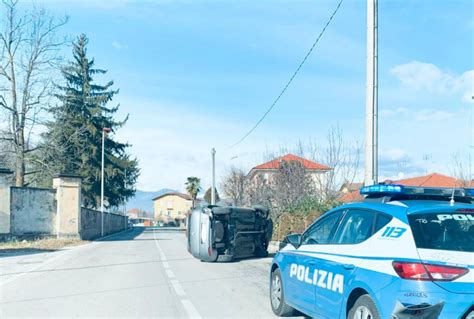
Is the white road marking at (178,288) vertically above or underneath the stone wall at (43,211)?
underneath

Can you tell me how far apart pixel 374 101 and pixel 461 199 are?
5532 millimetres

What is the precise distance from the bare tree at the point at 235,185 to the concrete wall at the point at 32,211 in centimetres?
2295

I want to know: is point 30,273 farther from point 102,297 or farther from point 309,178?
point 309,178

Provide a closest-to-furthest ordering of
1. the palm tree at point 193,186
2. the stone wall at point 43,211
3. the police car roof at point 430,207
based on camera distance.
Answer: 1. the police car roof at point 430,207
2. the stone wall at point 43,211
3. the palm tree at point 193,186

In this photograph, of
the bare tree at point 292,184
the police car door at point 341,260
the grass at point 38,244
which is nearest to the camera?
the police car door at point 341,260

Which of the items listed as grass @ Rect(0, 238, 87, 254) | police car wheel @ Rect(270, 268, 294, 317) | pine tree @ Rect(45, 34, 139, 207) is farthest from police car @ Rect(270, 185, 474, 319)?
pine tree @ Rect(45, 34, 139, 207)

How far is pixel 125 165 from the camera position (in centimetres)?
4994

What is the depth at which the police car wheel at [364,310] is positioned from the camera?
17.1 feet

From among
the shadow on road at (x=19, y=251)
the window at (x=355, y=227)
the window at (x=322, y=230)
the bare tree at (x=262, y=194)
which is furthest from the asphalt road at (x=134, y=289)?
the bare tree at (x=262, y=194)

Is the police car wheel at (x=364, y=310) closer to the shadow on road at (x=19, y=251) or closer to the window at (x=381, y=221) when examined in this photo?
the window at (x=381, y=221)

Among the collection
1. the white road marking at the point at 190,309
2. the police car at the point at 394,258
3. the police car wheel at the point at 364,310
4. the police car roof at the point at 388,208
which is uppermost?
the police car roof at the point at 388,208

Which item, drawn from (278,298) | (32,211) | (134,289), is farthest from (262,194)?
(278,298)

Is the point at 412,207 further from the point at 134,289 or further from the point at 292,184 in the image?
the point at 292,184

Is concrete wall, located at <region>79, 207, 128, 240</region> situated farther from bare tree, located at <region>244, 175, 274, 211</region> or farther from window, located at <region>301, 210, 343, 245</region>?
window, located at <region>301, 210, 343, 245</region>
